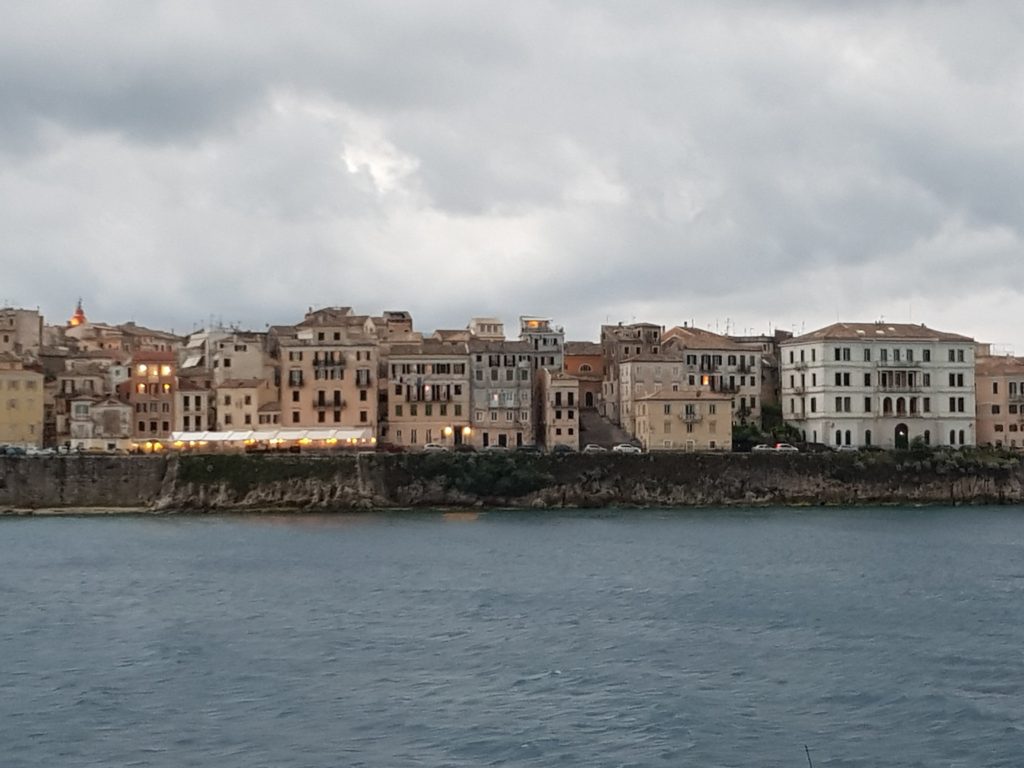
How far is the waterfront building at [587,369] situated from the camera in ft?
383

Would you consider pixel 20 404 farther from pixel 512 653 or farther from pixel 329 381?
pixel 512 653

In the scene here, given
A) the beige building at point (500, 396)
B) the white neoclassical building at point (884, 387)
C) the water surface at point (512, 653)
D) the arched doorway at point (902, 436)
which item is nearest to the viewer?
the water surface at point (512, 653)

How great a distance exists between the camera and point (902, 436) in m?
105

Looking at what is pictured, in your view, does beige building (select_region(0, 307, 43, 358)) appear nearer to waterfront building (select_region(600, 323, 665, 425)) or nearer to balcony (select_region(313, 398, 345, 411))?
balcony (select_region(313, 398, 345, 411))

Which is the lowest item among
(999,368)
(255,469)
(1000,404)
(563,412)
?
(255,469)

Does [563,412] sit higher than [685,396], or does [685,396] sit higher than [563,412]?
[685,396]

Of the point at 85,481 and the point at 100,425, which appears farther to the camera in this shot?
the point at 100,425

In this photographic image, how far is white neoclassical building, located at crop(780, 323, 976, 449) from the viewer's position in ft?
344

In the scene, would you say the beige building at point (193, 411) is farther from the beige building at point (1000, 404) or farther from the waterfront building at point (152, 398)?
the beige building at point (1000, 404)

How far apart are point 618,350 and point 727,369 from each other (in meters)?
8.99

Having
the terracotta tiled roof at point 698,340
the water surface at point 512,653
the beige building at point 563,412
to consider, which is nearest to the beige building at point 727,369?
the terracotta tiled roof at point 698,340

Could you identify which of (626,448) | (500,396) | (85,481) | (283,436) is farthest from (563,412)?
(85,481)

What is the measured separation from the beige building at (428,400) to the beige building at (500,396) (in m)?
0.86

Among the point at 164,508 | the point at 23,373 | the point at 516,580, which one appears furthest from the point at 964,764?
the point at 23,373
